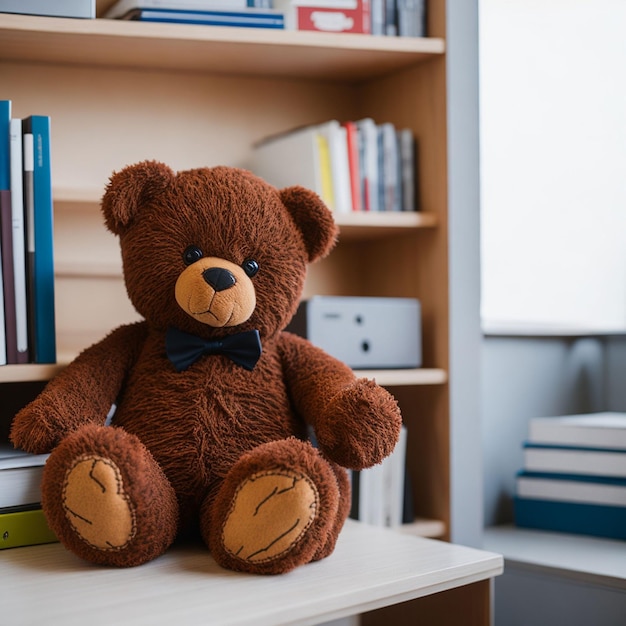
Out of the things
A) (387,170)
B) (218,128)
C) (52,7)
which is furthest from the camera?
(218,128)

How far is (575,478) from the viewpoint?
1555mm

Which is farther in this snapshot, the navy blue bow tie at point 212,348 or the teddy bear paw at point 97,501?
the navy blue bow tie at point 212,348

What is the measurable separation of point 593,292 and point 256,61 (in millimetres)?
997

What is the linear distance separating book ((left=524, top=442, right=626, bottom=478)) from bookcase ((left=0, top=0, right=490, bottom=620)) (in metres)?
0.28

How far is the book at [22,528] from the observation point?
3.42 ft

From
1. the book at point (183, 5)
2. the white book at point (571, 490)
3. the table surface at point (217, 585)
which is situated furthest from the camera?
the white book at point (571, 490)

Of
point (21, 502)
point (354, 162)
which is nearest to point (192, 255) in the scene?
point (21, 502)

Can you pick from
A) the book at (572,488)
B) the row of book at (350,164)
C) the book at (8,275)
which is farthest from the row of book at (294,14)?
the book at (572,488)

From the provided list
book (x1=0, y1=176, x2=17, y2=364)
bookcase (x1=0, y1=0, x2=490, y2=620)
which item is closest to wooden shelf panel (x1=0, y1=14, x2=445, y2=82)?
bookcase (x1=0, y1=0, x2=490, y2=620)

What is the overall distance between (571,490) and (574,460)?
57 millimetres

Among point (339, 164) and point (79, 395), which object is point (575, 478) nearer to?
point (339, 164)

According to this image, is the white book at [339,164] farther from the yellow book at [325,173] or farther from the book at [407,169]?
the book at [407,169]

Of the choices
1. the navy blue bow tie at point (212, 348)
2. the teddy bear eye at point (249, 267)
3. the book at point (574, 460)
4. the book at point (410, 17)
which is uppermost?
the book at point (410, 17)

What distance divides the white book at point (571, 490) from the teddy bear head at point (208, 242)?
0.77m
